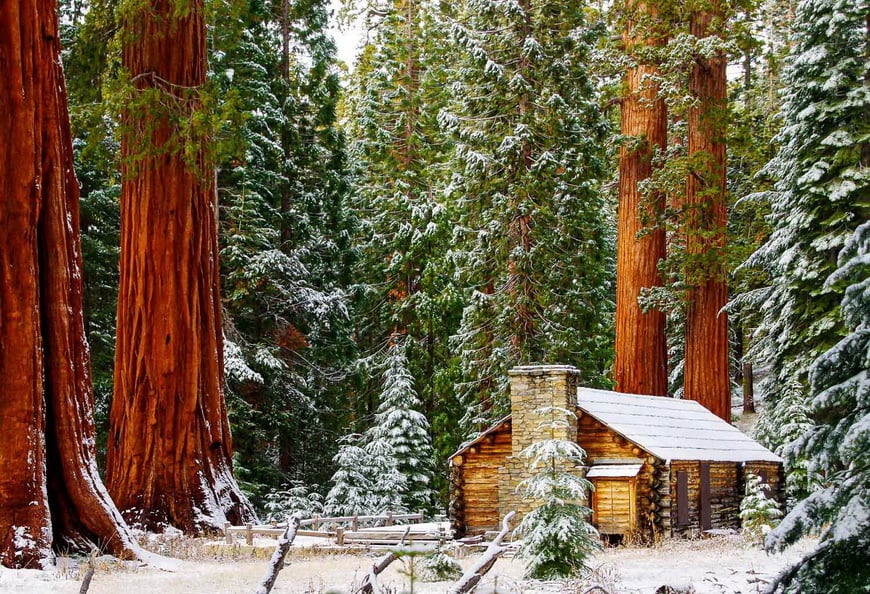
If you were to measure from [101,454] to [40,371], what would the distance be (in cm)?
1482

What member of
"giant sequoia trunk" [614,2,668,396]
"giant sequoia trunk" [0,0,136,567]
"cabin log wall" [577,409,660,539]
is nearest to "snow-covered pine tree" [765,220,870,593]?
"giant sequoia trunk" [0,0,136,567]

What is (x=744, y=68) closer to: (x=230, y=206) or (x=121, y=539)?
(x=230, y=206)

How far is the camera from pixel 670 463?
19.0m

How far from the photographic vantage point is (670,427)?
20.9 m

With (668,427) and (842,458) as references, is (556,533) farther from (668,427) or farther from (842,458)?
(668,427)

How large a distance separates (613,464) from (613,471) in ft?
1.52

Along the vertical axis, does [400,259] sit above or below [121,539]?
above

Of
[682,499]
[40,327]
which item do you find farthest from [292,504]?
[40,327]

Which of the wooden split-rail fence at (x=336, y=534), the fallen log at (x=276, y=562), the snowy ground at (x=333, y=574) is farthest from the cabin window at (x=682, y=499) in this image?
the fallen log at (x=276, y=562)

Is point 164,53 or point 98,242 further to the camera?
point 98,242

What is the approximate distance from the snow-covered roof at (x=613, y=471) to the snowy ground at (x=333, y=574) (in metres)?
2.24

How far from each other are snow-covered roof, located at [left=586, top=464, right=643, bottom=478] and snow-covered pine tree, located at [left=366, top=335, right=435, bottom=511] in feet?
33.4

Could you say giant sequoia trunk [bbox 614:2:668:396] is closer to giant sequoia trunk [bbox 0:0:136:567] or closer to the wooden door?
the wooden door

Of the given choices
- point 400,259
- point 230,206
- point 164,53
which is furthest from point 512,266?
point 164,53
